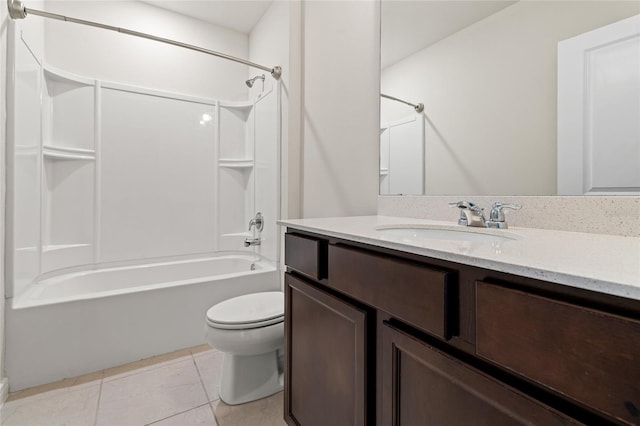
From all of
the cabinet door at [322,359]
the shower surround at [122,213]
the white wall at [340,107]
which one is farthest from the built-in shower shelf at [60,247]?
the cabinet door at [322,359]

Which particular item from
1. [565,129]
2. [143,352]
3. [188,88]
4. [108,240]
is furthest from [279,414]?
[188,88]

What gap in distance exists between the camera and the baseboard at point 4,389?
134 cm

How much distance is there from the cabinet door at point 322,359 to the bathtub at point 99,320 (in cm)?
105

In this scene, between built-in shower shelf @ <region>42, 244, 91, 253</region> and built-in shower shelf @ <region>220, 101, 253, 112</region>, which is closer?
built-in shower shelf @ <region>42, 244, 91, 253</region>

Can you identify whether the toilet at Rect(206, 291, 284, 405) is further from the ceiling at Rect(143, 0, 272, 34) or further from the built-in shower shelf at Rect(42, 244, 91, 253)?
the ceiling at Rect(143, 0, 272, 34)

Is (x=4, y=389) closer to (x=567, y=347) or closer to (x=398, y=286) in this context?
(x=398, y=286)

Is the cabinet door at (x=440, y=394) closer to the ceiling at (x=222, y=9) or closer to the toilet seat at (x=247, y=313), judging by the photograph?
the toilet seat at (x=247, y=313)

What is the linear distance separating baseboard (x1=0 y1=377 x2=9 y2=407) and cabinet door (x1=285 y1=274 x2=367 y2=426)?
137 cm

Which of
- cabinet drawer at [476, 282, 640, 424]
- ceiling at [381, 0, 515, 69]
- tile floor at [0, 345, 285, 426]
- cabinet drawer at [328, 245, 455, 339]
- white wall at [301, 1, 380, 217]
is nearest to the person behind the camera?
cabinet drawer at [476, 282, 640, 424]

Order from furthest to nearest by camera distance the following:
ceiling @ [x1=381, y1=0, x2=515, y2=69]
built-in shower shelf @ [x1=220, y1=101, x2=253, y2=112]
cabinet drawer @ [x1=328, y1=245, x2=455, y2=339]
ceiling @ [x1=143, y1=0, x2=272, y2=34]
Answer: built-in shower shelf @ [x1=220, y1=101, x2=253, y2=112] → ceiling @ [x1=143, y1=0, x2=272, y2=34] → ceiling @ [x1=381, y1=0, x2=515, y2=69] → cabinet drawer @ [x1=328, y1=245, x2=455, y2=339]

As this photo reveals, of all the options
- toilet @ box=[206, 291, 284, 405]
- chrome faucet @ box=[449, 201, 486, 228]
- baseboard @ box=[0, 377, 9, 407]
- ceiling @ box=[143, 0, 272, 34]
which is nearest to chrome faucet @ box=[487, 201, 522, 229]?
chrome faucet @ box=[449, 201, 486, 228]

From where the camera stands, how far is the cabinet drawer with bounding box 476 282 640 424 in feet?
1.09

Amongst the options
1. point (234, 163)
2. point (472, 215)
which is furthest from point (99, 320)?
→ point (472, 215)

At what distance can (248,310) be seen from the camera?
4.85ft
